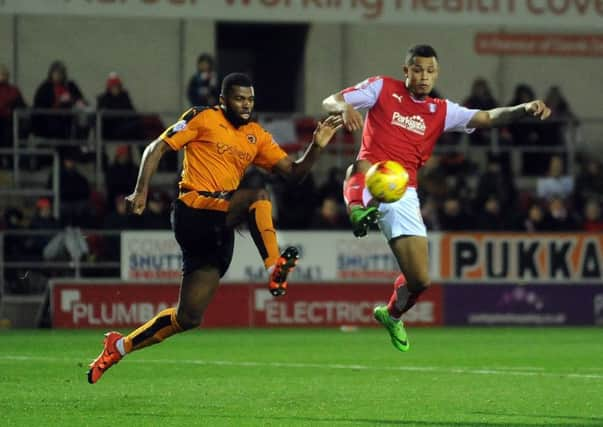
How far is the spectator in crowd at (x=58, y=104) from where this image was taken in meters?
22.7

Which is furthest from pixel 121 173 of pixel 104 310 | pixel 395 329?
pixel 395 329

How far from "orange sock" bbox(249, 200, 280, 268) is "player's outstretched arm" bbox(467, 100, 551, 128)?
2111mm

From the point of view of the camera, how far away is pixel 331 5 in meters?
19.5

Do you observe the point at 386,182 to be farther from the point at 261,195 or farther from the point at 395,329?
the point at 395,329

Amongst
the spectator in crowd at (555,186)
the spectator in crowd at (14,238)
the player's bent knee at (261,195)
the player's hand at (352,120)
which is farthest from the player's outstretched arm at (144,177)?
the spectator in crowd at (555,186)

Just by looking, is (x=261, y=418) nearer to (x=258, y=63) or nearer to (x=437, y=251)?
(x=437, y=251)

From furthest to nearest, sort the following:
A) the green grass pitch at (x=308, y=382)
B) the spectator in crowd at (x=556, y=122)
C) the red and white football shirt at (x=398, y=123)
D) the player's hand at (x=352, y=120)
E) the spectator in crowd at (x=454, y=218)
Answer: the spectator in crowd at (x=556, y=122) < the spectator in crowd at (x=454, y=218) < the red and white football shirt at (x=398, y=123) < the player's hand at (x=352, y=120) < the green grass pitch at (x=308, y=382)

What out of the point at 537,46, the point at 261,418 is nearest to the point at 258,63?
the point at 537,46

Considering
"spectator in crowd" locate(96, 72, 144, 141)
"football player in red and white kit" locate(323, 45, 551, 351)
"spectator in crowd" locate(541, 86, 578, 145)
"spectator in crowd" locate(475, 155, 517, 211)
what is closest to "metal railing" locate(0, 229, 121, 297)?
"spectator in crowd" locate(96, 72, 144, 141)

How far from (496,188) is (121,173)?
5.99 meters

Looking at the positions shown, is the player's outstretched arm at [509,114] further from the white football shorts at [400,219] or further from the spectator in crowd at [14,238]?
the spectator in crowd at [14,238]

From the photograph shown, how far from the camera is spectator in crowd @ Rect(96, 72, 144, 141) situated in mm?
23255

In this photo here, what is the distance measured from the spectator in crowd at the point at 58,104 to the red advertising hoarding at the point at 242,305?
304cm

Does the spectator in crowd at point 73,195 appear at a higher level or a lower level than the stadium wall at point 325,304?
higher
